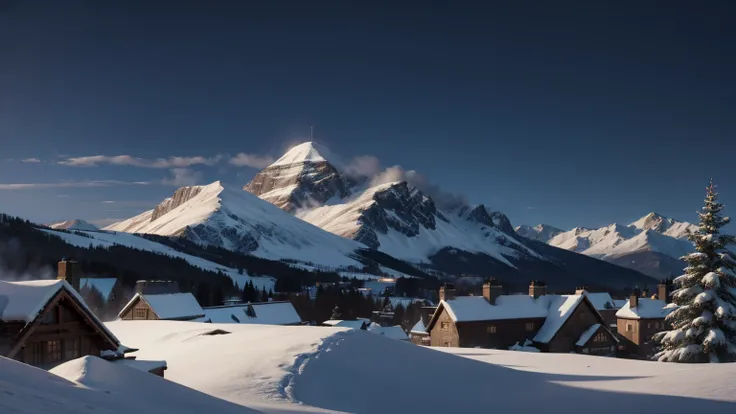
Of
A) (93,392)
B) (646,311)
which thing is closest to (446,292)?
(646,311)

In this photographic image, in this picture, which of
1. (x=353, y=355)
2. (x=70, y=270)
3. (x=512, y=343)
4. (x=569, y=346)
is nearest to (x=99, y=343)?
(x=70, y=270)

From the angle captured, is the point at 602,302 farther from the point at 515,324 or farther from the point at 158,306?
the point at 158,306

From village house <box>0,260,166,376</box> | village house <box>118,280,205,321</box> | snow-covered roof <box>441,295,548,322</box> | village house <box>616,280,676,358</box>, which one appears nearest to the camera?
village house <box>0,260,166,376</box>

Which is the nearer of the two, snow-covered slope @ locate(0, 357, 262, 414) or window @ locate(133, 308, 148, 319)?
snow-covered slope @ locate(0, 357, 262, 414)

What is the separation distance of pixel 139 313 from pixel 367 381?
46.6m

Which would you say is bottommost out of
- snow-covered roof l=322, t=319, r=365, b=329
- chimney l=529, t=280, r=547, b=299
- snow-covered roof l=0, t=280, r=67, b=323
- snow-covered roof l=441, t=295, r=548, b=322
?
snow-covered roof l=322, t=319, r=365, b=329

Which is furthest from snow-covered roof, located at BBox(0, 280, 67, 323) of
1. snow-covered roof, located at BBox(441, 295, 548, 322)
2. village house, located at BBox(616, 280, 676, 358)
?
village house, located at BBox(616, 280, 676, 358)

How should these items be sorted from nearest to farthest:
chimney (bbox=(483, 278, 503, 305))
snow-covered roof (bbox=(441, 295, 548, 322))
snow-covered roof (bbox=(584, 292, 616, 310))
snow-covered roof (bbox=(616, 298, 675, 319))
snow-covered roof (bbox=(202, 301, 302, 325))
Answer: snow-covered roof (bbox=(441, 295, 548, 322)), chimney (bbox=(483, 278, 503, 305)), snow-covered roof (bbox=(616, 298, 675, 319)), snow-covered roof (bbox=(202, 301, 302, 325)), snow-covered roof (bbox=(584, 292, 616, 310))

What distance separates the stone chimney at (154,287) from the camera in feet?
213

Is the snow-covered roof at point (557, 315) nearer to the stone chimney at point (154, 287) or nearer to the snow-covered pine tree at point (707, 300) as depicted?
the snow-covered pine tree at point (707, 300)

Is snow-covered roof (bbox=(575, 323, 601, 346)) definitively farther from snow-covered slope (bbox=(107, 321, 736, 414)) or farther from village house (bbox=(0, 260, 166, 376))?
village house (bbox=(0, 260, 166, 376))

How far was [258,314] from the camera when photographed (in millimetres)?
78250

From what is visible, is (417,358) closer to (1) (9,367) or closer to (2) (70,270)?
(2) (70,270)

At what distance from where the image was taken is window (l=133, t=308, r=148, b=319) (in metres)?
62.4
